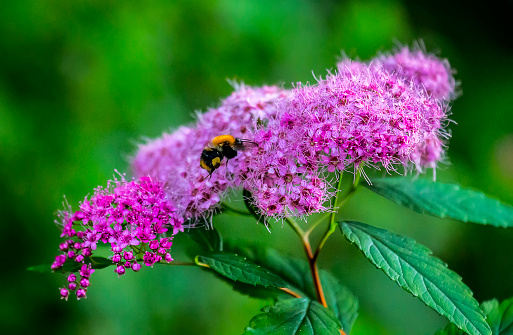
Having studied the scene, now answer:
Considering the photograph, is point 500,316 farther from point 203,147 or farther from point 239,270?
point 203,147

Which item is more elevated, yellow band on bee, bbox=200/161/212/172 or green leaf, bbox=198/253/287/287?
yellow band on bee, bbox=200/161/212/172

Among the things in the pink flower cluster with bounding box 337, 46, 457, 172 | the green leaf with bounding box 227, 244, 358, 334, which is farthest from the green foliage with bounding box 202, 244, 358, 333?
the pink flower cluster with bounding box 337, 46, 457, 172

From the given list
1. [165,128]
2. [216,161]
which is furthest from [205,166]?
[165,128]

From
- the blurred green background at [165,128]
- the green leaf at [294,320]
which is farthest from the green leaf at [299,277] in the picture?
the blurred green background at [165,128]

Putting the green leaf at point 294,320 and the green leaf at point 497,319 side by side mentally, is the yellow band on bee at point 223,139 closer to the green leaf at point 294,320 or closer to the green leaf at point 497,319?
the green leaf at point 294,320

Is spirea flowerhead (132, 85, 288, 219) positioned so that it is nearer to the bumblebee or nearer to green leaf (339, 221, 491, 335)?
the bumblebee

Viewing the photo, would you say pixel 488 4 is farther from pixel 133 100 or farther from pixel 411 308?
pixel 133 100

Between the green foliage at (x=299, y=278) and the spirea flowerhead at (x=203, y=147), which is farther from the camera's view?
the green foliage at (x=299, y=278)
